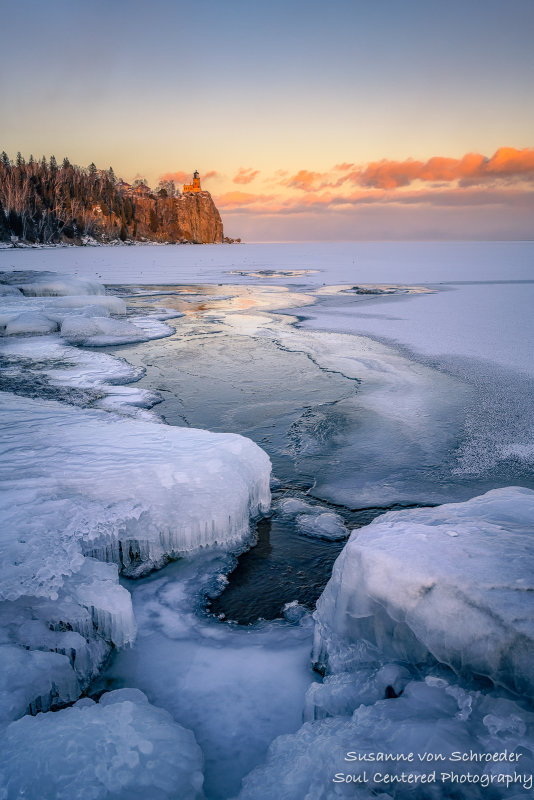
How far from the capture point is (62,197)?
82375mm

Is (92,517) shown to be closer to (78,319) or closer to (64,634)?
(64,634)

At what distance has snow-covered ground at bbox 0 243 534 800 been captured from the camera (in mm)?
1744

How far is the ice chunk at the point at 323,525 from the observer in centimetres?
375

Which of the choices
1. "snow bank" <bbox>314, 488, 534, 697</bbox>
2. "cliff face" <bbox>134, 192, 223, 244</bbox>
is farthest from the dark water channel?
"cliff face" <bbox>134, 192, 223, 244</bbox>

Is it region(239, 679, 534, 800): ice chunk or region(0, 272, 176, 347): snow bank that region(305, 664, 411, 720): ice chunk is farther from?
region(0, 272, 176, 347): snow bank

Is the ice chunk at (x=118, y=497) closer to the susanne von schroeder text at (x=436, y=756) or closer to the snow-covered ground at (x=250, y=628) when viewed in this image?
the snow-covered ground at (x=250, y=628)

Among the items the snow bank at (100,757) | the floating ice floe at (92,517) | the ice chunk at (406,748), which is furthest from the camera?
the floating ice floe at (92,517)

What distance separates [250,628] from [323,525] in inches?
46.5

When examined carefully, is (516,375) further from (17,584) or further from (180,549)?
(17,584)

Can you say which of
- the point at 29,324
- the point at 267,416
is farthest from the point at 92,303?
the point at 267,416

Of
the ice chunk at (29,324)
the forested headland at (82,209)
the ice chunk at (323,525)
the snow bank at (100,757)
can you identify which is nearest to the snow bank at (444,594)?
the snow bank at (100,757)

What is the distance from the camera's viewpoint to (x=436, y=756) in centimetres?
162

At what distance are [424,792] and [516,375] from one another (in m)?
6.32

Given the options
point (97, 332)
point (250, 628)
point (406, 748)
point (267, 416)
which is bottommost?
point (250, 628)
